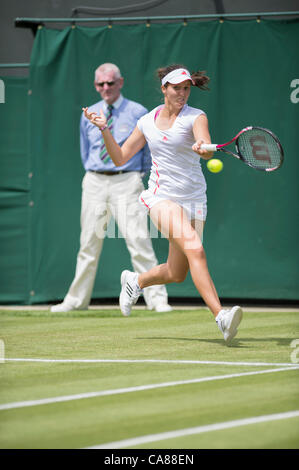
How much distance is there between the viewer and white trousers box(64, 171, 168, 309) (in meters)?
8.97

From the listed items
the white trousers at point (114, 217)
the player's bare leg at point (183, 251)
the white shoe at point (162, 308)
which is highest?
the white trousers at point (114, 217)

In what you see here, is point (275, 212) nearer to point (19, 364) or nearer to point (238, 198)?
point (238, 198)

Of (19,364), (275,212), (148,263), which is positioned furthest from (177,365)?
(275,212)

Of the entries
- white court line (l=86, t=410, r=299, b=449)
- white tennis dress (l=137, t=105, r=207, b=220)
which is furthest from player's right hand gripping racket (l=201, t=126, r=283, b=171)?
white court line (l=86, t=410, r=299, b=449)

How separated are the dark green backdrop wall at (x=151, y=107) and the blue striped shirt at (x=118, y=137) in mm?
859

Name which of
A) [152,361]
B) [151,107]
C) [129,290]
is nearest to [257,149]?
[152,361]

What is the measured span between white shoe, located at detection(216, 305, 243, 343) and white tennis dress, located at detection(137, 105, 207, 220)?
2.71ft

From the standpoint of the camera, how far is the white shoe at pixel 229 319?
19.2 ft

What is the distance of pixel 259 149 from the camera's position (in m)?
5.96

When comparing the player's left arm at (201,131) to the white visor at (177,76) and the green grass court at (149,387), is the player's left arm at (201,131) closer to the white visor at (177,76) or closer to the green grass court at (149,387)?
the white visor at (177,76)

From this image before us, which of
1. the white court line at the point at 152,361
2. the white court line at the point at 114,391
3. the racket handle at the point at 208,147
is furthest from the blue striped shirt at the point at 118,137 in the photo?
the white court line at the point at 114,391

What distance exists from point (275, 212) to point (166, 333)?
2.83m

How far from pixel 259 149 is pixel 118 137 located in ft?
10.3

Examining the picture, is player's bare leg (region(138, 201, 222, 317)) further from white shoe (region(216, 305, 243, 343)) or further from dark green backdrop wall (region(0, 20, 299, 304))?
dark green backdrop wall (region(0, 20, 299, 304))
